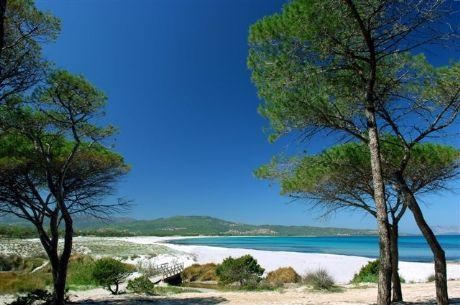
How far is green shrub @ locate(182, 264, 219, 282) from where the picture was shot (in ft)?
74.6

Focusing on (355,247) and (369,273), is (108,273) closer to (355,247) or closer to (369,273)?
(369,273)

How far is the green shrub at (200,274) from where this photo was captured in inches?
895

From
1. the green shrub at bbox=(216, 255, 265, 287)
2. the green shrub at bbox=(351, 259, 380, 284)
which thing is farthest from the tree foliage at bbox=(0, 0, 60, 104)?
the green shrub at bbox=(351, 259, 380, 284)

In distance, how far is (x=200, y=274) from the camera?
23500mm

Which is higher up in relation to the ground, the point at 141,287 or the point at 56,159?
the point at 56,159

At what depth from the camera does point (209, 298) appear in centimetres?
1364

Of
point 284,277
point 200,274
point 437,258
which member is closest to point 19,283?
point 200,274

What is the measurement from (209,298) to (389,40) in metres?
9.97

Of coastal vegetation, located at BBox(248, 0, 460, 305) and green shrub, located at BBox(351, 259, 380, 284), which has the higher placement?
coastal vegetation, located at BBox(248, 0, 460, 305)

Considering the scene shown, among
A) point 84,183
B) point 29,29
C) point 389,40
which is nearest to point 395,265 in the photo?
point 389,40

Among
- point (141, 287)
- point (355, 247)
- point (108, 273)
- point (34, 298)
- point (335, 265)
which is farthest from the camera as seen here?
point (355, 247)

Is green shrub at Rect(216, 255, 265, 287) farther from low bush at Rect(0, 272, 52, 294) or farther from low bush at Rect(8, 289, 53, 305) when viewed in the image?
low bush at Rect(8, 289, 53, 305)

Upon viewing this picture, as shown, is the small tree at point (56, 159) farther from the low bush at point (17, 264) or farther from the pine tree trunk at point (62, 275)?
the low bush at point (17, 264)

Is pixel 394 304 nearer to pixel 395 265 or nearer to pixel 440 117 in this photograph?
pixel 395 265
